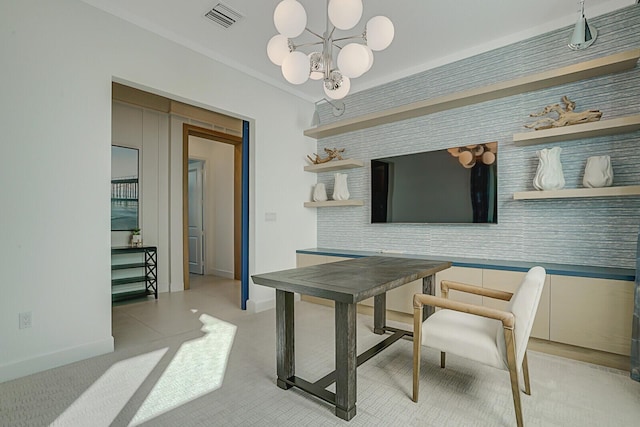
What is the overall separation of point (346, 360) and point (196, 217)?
5.86m

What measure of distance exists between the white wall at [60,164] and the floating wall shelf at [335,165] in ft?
6.24

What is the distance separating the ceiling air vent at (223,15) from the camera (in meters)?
2.72

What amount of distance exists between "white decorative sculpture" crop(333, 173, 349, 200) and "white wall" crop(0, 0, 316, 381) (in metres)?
2.10

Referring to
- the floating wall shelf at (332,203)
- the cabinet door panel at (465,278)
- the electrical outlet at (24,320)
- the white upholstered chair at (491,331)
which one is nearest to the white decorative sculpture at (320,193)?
the floating wall shelf at (332,203)

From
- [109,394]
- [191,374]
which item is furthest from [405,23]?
[109,394]

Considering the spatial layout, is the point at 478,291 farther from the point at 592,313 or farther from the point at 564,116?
the point at 564,116

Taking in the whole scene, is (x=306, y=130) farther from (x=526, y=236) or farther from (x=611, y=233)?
(x=611, y=233)

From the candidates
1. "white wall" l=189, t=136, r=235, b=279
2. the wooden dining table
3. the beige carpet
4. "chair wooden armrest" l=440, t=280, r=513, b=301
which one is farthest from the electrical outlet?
"white wall" l=189, t=136, r=235, b=279

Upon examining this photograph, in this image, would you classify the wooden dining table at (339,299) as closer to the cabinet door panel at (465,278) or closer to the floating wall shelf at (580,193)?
the cabinet door panel at (465,278)

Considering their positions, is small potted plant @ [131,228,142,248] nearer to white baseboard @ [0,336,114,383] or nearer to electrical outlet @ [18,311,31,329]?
white baseboard @ [0,336,114,383]

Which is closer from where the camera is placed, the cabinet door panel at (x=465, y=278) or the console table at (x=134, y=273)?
the cabinet door panel at (x=465, y=278)

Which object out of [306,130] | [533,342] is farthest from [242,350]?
[306,130]

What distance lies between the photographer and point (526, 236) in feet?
9.92

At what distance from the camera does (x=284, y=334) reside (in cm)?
211
